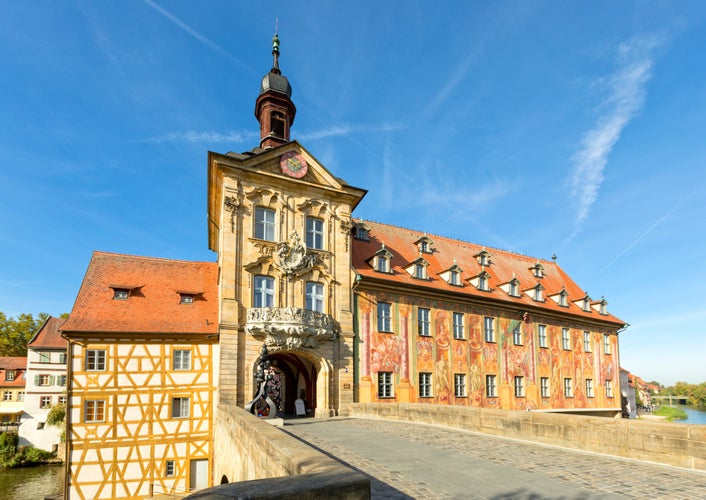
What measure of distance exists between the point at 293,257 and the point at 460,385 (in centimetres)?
1195

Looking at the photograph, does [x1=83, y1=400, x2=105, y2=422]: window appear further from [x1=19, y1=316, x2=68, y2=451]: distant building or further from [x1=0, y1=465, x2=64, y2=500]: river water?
[x1=19, y1=316, x2=68, y2=451]: distant building

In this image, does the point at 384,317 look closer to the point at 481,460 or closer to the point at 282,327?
the point at 282,327

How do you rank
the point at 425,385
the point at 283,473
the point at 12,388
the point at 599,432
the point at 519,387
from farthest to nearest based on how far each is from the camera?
1. the point at 12,388
2. the point at 519,387
3. the point at 425,385
4. the point at 599,432
5. the point at 283,473

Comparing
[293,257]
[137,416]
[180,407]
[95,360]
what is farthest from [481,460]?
[95,360]

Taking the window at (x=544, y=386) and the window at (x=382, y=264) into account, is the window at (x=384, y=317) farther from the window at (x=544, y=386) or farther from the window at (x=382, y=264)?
the window at (x=544, y=386)

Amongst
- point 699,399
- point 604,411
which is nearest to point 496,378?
point 604,411

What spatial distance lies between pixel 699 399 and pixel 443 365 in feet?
477

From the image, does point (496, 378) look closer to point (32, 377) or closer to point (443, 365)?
point (443, 365)

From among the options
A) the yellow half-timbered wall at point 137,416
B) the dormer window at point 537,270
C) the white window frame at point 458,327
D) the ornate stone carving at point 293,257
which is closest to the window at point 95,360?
the yellow half-timbered wall at point 137,416

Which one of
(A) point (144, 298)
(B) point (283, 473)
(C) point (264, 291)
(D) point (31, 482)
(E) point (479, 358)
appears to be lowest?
(D) point (31, 482)

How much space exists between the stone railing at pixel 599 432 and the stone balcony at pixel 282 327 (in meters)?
7.35

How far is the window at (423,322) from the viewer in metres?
25.7

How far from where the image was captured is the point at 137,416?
20016 millimetres

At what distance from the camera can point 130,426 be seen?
65.2 feet
